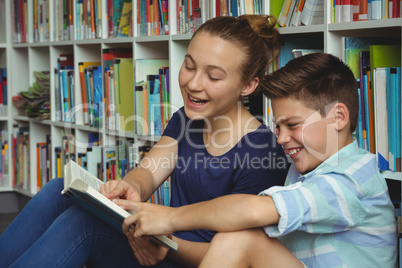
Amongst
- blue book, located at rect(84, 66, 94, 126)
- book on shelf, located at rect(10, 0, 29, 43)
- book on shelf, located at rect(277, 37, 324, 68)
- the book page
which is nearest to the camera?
the book page

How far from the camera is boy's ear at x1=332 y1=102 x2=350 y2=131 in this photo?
3.93ft

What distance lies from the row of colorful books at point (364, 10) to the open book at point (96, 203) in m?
0.75

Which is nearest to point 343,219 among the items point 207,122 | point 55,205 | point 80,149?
point 207,122

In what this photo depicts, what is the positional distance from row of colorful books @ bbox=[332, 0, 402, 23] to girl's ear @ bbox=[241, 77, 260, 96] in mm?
267

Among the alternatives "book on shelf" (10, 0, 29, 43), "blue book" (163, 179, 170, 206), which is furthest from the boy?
"book on shelf" (10, 0, 29, 43)

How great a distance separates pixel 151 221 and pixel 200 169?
38cm

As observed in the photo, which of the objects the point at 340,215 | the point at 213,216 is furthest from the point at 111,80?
the point at 340,215

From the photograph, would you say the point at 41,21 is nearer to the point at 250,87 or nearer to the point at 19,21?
the point at 19,21

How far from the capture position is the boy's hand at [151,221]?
1.16 m

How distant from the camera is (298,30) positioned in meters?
1.54

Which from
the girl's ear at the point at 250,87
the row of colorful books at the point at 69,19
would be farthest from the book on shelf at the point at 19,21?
the girl's ear at the point at 250,87

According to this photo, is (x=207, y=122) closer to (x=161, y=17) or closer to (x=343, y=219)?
(x=343, y=219)

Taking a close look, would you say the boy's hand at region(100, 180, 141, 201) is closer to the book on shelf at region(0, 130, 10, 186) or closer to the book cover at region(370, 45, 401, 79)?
the book cover at region(370, 45, 401, 79)

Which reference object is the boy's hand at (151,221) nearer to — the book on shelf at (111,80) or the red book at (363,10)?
the red book at (363,10)
